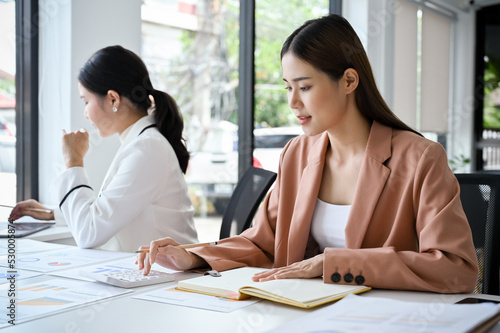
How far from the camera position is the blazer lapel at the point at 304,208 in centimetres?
159

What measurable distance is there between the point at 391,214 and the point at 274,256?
0.38 meters

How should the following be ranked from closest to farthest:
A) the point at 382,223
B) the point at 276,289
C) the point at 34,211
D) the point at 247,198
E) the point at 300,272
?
1. the point at 276,289
2. the point at 300,272
3. the point at 382,223
4. the point at 247,198
5. the point at 34,211

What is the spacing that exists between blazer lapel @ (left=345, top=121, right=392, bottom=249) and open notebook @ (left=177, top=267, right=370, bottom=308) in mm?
215

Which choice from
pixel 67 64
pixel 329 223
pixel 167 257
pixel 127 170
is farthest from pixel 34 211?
pixel 329 223

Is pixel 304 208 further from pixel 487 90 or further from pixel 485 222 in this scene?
pixel 487 90

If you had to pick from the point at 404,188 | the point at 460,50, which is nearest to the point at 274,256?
the point at 404,188

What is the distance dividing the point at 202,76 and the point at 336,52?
6.01 metres

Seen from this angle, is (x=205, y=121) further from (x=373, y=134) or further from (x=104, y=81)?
(x=373, y=134)

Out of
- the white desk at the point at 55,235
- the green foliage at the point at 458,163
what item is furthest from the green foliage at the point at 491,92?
the white desk at the point at 55,235

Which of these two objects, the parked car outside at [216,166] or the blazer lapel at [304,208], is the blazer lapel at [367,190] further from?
the parked car outside at [216,166]

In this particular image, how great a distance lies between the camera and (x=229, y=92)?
7.52 m

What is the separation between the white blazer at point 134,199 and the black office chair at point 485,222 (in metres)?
1.05

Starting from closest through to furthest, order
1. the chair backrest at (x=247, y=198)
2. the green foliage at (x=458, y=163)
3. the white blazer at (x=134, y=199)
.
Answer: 1. the white blazer at (x=134, y=199)
2. the chair backrest at (x=247, y=198)
3. the green foliage at (x=458, y=163)

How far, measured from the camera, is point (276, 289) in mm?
1147
